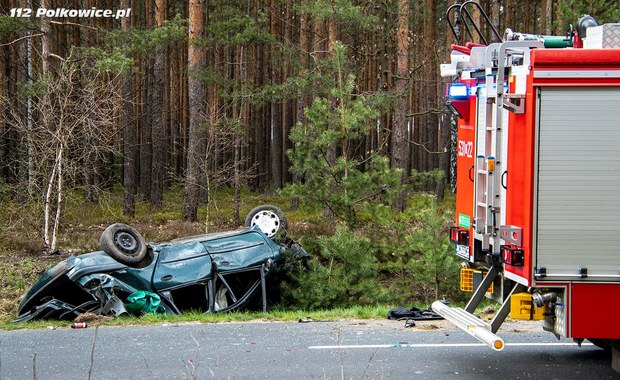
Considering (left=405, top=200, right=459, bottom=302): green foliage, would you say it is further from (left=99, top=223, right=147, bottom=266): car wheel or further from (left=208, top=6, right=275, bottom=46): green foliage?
(left=208, top=6, right=275, bottom=46): green foliage

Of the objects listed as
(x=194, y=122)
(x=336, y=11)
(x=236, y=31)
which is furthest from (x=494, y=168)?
(x=236, y=31)

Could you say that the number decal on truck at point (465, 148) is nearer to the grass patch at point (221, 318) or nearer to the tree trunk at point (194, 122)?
the grass patch at point (221, 318)

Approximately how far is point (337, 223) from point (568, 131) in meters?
9.44

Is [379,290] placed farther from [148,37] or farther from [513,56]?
[148,37]

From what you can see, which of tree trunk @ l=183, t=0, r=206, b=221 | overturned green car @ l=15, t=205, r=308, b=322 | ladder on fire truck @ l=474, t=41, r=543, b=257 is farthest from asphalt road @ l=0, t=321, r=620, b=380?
tree trunk @ l=183, t=0, r=206, b=221

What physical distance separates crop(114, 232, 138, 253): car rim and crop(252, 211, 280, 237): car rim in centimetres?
310

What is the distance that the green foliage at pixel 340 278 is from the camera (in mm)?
14125

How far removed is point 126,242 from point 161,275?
3.19 feet

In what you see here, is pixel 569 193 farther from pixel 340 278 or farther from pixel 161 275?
pixel 340 278

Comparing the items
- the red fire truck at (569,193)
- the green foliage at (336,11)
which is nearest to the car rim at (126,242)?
the red fire truck at (569,193)

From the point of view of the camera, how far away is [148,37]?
2270cm

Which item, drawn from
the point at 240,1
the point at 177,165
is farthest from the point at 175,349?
the point at 177,165

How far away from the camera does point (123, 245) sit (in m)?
12.9

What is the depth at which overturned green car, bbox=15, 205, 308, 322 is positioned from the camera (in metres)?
11.9
